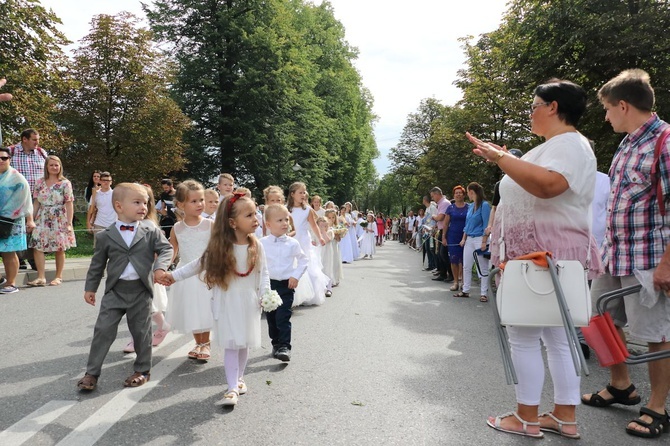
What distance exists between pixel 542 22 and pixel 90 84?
755 inches

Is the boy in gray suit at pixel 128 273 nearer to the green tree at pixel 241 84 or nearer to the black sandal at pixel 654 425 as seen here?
A: the black sandal at pixel 654 425

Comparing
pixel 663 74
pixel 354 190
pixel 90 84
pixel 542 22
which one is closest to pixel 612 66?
pixel 663 74

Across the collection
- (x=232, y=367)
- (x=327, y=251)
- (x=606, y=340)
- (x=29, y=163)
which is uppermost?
(x=29, y=163)

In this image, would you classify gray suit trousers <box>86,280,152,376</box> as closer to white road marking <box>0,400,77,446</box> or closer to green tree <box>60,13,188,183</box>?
white road marking <box>0,400,77,446</box>

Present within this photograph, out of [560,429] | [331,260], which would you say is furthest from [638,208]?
[331,260]

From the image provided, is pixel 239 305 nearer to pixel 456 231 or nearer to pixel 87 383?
pixel 87 383

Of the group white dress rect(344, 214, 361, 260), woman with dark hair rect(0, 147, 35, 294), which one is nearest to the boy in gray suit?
woman with dark hair rect(0, 147, 35, 294)

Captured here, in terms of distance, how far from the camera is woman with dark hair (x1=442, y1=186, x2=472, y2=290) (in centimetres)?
1137

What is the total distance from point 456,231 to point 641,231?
7.68m

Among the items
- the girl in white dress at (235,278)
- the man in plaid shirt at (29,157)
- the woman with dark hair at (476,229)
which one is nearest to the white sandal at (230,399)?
the girl in white dress at (235,278)

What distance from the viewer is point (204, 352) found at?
210 inches

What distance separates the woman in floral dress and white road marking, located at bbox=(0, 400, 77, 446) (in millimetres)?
7083

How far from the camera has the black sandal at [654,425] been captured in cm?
348

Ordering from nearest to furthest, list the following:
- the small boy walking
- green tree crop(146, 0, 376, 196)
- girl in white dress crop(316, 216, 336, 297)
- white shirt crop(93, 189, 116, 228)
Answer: the small boy walking < girl in white dress crop(316, 216, 336, 297) < white shirt crop(93, 189, 116, 228) < green tree crop(146, 0, 376, 196)
